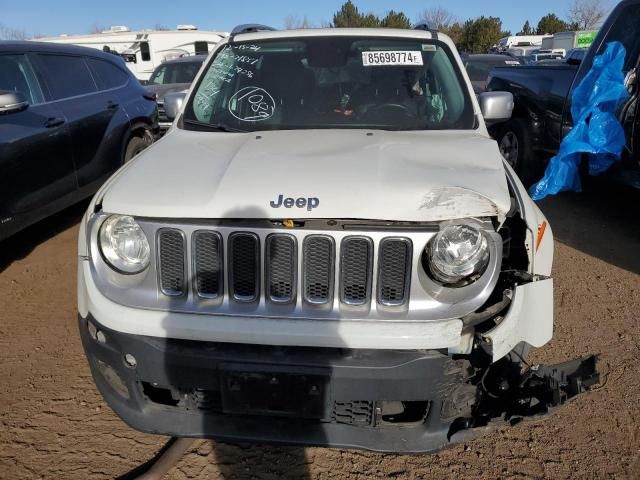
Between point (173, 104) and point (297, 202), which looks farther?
point (173, 104)

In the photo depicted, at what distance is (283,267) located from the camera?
214 centimetres

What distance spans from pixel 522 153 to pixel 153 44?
1846 centimetres

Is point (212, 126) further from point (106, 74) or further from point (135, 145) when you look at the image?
point (106, 74)

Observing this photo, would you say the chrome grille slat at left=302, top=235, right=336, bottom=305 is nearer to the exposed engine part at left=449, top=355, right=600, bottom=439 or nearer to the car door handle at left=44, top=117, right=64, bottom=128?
the exposed engine part at left=449, top=355, right=600, bottom=439

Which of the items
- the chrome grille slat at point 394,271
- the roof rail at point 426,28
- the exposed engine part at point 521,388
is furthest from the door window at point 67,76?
the exposed engine part at point 521,388

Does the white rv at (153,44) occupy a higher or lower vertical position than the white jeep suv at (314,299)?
lower

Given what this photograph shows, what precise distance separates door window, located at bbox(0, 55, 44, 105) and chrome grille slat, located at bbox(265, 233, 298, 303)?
3.71m

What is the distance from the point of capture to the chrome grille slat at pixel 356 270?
82.4 inches

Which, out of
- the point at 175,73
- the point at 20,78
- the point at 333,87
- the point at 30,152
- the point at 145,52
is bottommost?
the point at 145,52

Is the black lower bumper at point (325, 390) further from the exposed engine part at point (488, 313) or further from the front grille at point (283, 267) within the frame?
the front grille at point (283, 267)

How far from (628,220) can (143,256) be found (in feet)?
18.5

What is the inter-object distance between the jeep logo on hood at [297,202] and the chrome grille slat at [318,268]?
0.39 ft

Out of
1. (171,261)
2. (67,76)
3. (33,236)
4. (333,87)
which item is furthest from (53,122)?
(171,261)

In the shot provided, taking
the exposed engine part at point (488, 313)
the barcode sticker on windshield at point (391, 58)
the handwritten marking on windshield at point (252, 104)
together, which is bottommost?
the exposed engine part at point (488, 313)
